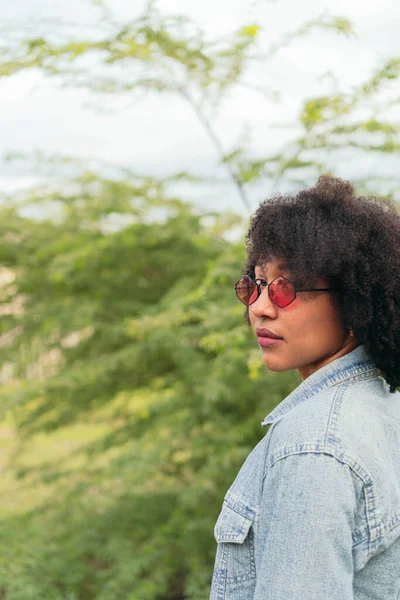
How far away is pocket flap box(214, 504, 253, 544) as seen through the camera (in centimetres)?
126

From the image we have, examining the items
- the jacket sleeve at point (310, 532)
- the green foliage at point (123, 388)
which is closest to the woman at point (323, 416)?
the jacket sleeve at point (310, 532)

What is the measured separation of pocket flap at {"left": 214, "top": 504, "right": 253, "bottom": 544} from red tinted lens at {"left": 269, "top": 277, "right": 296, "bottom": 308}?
16.7 inches

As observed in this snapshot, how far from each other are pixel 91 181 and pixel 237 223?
4.16ft

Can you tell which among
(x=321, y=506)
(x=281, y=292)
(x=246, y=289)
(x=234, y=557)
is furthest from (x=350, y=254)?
(x=234, y=557)

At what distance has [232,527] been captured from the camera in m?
1.28

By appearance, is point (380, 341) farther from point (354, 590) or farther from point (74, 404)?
point (74, 404)

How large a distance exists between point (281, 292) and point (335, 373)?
0.66 ft

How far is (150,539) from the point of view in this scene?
4520mm

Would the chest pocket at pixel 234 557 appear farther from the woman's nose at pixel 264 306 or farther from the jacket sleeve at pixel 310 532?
the woman's nose at pixel 264 306

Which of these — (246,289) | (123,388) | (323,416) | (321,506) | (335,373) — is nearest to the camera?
(321,506)

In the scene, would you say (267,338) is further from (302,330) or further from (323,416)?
(323,416)

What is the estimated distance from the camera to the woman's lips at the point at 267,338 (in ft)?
4.74

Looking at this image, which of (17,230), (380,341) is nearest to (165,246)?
(17,230)

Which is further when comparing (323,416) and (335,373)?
(335,373)
